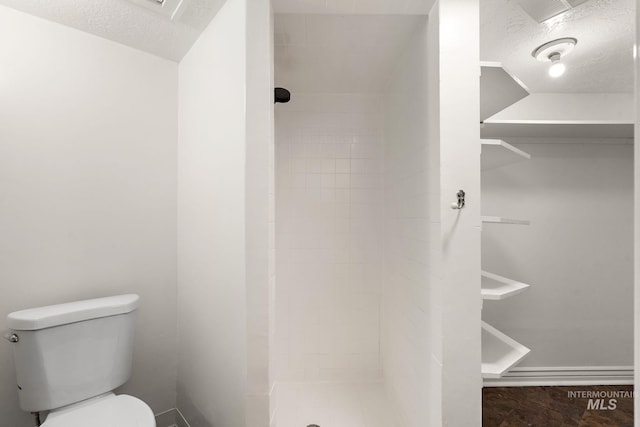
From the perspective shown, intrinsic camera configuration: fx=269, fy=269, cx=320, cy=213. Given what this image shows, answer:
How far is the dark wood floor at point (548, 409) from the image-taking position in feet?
5.34

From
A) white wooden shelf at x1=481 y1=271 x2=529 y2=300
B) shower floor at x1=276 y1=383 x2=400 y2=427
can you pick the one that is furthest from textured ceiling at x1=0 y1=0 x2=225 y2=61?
shower floor at x1=276 y1=383 x2=400 y2=427

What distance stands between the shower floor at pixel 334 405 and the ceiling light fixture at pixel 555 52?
7.41ft

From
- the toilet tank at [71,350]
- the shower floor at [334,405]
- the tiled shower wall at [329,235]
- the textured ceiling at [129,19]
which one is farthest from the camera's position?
the tiled shower wall at [329,235]

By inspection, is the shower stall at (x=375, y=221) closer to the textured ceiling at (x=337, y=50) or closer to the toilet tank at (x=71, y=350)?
the textured ceiling at (x=337, y=50)

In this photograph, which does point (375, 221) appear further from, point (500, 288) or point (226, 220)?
point (226, 220)

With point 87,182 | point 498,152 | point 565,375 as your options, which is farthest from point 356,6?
point 565,375

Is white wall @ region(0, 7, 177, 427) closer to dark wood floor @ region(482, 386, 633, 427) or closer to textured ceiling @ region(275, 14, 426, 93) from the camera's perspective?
textured ceiling @ region(275, 14, 426, 93)

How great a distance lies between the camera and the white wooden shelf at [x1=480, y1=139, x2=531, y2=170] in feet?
3.43

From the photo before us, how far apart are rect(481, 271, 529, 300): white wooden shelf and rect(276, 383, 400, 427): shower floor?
0.97 m

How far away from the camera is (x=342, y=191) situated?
2.05 m

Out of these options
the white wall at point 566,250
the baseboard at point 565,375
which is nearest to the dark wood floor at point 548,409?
the baseboard at point 565,375

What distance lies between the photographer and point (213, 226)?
1270 millimetres

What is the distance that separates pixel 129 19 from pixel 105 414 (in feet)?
5.63

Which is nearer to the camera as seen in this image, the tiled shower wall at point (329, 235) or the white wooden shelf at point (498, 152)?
the white wooden shelf at point (498, 152)
